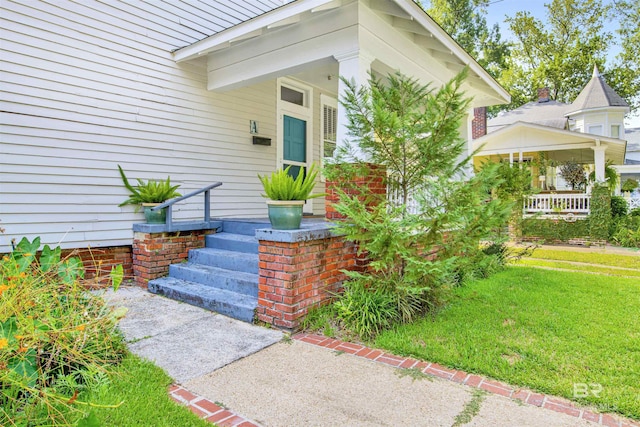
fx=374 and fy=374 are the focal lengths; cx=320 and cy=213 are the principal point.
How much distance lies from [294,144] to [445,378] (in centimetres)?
555

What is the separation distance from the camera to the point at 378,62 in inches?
186

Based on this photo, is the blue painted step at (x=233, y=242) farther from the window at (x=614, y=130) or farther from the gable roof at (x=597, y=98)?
the window at (x=614, y=130)

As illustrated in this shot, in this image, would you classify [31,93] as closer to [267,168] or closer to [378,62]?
[267,168]

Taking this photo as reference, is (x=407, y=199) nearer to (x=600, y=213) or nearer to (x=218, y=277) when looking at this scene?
(x=218, y=277)

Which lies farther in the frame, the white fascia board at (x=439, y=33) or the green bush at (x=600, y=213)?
the green bush at (x=600, y=213)

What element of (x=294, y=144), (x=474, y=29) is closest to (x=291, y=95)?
(x=294, y=144)

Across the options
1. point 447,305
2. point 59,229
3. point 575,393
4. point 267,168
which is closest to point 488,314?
point 447,305

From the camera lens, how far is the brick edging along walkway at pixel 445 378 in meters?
2.07

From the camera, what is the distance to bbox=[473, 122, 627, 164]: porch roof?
1187 cm

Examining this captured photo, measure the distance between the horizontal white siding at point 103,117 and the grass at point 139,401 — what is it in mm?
2787

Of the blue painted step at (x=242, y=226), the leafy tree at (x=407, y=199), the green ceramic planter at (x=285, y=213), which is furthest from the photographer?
the blue painted step at (x=242, y=226)

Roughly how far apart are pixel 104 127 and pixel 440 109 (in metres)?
4.11

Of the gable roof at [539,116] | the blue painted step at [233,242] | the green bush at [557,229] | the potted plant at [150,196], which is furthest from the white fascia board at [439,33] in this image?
the gable roof at [539,116]

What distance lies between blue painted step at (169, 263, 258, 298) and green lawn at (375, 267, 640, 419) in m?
1.54
